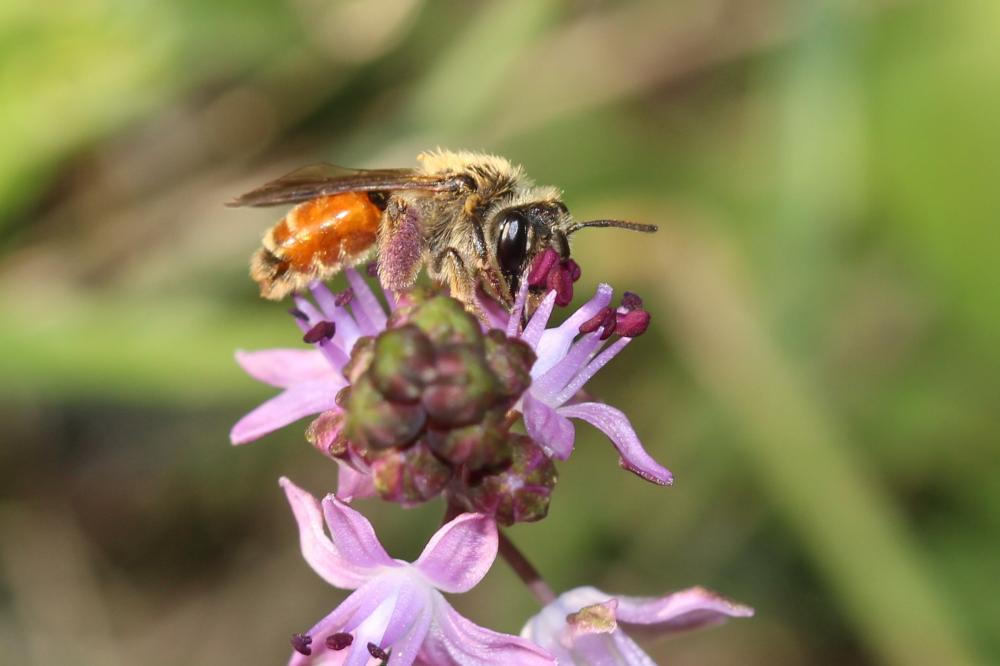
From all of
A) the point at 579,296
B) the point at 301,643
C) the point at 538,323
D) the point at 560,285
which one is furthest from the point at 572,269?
the point at 579,296

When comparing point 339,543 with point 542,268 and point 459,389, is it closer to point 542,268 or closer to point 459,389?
point 459,389

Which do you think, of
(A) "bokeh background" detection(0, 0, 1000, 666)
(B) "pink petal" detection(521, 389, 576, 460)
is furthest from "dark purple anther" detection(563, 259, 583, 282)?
(A) "bokeh background" detection(0, 0, 1000, 666)

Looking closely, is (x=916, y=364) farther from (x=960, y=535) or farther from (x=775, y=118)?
(x=775, y=118)

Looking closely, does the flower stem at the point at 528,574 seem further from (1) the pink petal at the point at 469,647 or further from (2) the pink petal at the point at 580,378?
(2) the pink petal at the point at 580,378

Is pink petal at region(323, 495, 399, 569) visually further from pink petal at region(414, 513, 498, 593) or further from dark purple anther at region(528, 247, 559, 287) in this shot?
dark purple anther at region(528, 247, 559, 287)

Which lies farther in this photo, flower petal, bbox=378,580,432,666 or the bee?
the bee

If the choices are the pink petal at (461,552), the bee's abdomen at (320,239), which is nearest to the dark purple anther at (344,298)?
the bee's abdomen at (320,239)
